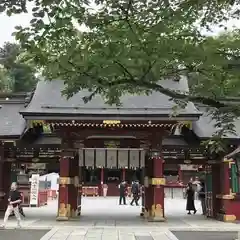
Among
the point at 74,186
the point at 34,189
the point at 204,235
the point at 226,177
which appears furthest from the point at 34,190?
the point at 204,235

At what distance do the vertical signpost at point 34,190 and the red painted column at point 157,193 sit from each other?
10915mm

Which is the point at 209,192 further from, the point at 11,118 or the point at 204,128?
the point at 11,118

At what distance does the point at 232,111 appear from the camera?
27.6 ft

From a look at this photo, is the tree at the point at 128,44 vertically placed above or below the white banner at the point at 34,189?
above

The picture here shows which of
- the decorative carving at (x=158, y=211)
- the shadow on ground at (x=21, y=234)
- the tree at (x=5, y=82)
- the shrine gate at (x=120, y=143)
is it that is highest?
the tree at (x=5, y=82)

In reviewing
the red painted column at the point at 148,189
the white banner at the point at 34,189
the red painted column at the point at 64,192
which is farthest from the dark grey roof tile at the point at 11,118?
the white banner at the point at 34,189

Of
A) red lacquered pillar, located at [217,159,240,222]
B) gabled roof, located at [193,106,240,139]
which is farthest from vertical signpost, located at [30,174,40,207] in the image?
red lacquered pillar, located at [217,159,240,222]

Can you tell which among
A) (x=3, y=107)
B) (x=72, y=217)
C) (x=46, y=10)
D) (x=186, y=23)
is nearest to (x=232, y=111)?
(x=186, y=23)

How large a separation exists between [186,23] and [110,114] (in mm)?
10411

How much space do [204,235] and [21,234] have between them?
5995 mm

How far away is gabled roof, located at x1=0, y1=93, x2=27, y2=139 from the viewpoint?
1909 centimetres

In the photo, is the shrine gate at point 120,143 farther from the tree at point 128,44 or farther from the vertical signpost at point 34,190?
the tree at point 128,44

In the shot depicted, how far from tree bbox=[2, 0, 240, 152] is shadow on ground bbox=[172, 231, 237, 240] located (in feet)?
21.5

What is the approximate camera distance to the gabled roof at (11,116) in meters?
19.1
